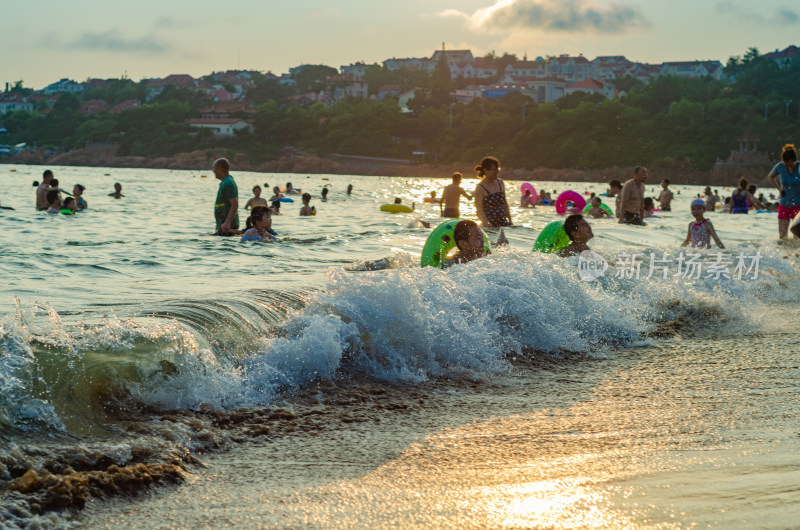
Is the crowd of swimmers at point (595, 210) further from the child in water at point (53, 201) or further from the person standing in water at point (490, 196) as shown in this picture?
the child in water at point (53, 201)

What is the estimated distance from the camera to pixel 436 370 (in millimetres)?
4930

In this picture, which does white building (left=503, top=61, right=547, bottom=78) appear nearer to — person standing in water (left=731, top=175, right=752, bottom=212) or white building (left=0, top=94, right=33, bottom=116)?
white building (left=0, top=94, right=33, bottom=116)

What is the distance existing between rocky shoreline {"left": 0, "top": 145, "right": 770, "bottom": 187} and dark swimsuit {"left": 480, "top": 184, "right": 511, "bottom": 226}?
65.7 meters

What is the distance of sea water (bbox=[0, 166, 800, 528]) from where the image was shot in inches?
112

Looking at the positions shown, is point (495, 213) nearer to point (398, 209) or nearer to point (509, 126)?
point (398, 209)

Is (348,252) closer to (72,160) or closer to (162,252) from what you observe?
(162,252)

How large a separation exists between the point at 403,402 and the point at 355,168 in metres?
86.4

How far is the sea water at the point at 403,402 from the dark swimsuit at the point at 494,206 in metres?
2.74

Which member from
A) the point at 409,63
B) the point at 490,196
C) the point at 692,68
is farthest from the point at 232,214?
the point at 409,63

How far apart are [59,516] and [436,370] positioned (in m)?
2.67

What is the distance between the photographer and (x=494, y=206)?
10141 millimetres

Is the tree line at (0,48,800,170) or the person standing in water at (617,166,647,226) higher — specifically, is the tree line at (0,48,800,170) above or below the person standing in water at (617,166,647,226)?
above

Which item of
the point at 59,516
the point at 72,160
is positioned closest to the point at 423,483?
the point at 59,516

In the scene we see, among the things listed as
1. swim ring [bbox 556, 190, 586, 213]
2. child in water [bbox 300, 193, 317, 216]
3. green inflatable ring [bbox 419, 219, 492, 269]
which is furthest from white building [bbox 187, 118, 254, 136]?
green inflatable ring [bbox 419, 219, 492, 269]
